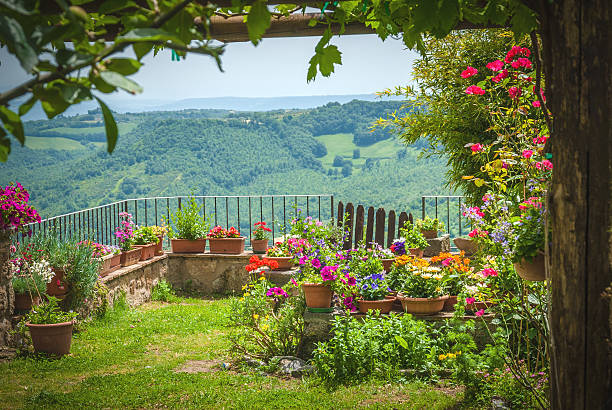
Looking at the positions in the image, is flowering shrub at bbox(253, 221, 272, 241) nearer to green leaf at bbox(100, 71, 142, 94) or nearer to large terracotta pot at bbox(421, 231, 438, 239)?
large terracotta pot at bbox(421, 231, 438, 239)

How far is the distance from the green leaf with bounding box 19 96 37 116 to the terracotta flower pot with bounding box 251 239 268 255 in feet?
22.5

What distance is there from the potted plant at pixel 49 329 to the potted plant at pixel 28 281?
0.16m

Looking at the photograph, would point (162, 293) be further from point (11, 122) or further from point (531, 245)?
point (11, 122)

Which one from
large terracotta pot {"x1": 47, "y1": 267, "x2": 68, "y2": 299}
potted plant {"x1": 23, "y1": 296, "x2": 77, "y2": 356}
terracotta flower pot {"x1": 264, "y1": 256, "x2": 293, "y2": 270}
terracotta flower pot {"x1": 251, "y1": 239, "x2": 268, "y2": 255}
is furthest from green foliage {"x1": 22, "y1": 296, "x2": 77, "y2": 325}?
terracotta flower pot {"x1": 251, "y1": 239, "x2": 268, "y2": 255}

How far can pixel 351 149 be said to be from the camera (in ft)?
87.1

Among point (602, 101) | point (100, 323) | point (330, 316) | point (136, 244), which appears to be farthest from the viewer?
point (136, 244)

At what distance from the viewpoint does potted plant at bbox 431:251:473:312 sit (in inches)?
170

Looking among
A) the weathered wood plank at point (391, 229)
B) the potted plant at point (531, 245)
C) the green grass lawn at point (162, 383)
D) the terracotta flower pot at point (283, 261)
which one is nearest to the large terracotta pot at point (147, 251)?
the green grass lawn at point (162, 383)

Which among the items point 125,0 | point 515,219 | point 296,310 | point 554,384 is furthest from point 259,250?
point 125,0

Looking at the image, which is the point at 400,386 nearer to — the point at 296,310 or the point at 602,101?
the point at 296,310

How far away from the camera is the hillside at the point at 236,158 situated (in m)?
21.8

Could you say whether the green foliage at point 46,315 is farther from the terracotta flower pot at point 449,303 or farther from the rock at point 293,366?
the terracotta flower pot at point 449,303

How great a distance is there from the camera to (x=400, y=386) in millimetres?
3590

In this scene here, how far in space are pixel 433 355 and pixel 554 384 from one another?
2178mm
